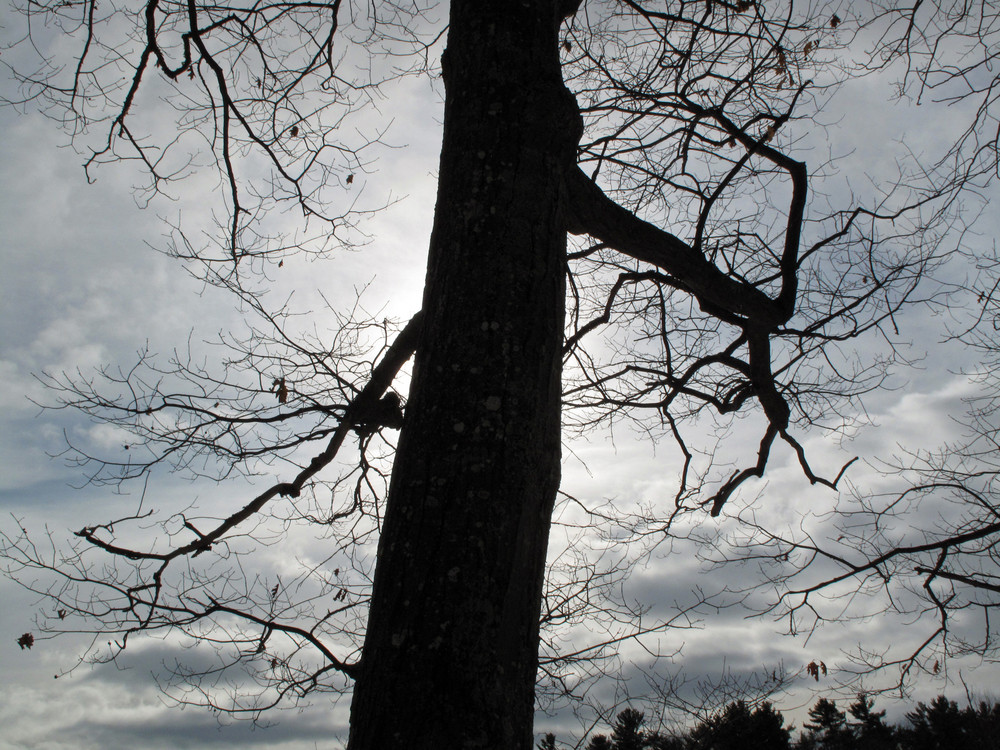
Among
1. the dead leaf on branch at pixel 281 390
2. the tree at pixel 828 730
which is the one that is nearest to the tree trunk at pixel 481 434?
the dead leaf on branch at pixel 281 390

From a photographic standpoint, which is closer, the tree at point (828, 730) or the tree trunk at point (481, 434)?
the tree trunk at point (481, 434)

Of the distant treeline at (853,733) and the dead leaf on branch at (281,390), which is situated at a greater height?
the dead leaf on branch at (281,390)

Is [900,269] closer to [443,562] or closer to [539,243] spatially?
[539,243]

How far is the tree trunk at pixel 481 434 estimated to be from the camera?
54.8 inches

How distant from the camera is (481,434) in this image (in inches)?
64.2

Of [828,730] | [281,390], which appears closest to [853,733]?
[828,730]

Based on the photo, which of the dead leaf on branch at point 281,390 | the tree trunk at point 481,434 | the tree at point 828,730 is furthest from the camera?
the tree at point 828,730

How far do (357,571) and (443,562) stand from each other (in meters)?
3.45

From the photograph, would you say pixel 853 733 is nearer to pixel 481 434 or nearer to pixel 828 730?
pixel 828 730

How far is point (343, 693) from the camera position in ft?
13.9

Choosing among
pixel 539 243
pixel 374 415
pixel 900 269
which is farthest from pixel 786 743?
pixel 539 243

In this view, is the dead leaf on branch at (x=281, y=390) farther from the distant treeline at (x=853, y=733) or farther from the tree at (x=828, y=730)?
the tree at (x=828, y=730)

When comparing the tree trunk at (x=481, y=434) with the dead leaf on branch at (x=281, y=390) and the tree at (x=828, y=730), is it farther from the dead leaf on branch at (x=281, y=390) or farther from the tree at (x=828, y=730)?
the tree at (x=828, y=730)

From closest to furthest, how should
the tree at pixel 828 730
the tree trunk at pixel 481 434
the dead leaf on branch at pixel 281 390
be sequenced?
the tree trunk at pixel 481 434
the dead leaf on branch at pixel 281 390
the tree at pixel 828 730
